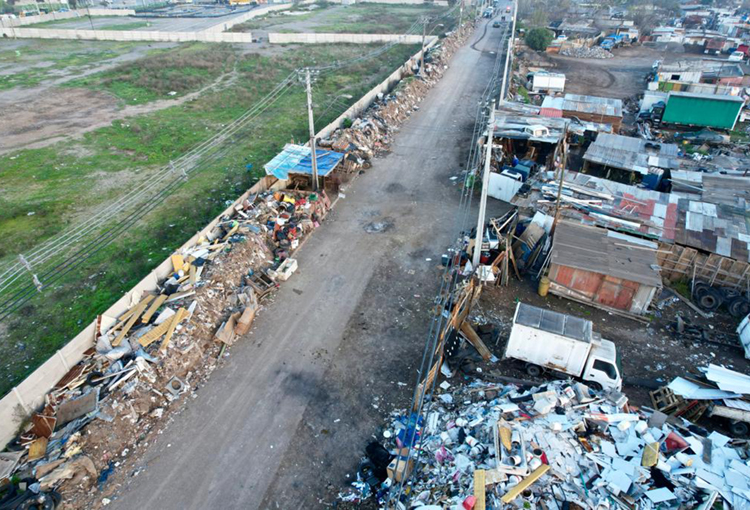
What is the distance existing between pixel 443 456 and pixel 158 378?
953cm

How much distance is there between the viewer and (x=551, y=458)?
36.7 ft

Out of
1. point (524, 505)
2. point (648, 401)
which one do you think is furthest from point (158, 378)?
point (648, 401)

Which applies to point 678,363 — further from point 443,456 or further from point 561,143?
point 561,143

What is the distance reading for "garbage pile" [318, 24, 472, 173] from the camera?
28.5m

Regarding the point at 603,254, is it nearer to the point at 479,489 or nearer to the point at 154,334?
the point at 479,489

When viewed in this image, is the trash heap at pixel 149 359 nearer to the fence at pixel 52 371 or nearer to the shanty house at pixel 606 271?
the fence at pixel 52 371

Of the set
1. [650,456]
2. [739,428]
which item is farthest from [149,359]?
[739,428]

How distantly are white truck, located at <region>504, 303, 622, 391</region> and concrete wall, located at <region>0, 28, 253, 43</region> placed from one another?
219 ft

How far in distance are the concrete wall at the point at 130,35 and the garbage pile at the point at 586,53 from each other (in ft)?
152

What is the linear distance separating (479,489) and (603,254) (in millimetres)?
12119

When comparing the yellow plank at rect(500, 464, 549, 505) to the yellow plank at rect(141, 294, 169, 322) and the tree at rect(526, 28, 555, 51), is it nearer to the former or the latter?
the yellow plank at rect(141, 294, 169, 322)

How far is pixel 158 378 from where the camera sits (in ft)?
47.1

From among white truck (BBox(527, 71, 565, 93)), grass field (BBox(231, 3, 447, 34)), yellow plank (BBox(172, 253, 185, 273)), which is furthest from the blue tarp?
grass field (BBox(231, 3, 447, 34))

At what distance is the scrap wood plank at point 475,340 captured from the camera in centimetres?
1575
